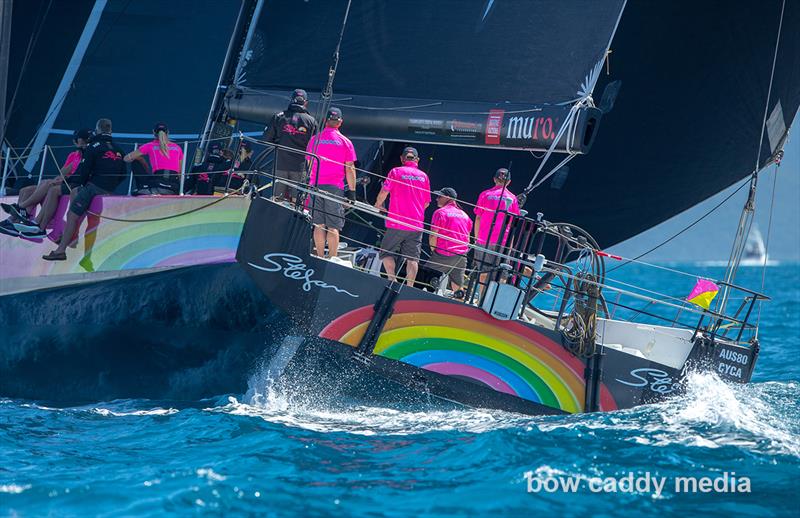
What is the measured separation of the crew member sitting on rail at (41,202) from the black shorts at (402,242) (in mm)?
2556

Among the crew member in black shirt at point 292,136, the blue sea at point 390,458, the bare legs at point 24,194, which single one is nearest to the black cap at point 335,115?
the crew member in black shirt at point 292,136

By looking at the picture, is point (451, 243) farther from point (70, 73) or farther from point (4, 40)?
point (70, 73)

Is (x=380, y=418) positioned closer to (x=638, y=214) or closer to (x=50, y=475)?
(x=50, y=475)

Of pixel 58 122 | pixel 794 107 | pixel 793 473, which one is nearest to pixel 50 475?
pixel 793 473

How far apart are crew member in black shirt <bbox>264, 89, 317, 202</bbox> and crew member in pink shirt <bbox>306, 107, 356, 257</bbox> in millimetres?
94

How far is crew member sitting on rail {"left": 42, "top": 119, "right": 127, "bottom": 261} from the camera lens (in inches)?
323

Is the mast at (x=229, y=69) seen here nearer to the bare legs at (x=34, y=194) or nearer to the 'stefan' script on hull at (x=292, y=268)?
the bare legs at (x=34, y=194)

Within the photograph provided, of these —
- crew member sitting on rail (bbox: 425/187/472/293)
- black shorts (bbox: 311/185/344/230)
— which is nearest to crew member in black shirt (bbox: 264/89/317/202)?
black shorts (bbox: 311/185/344/230)

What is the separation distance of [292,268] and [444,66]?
253 cm

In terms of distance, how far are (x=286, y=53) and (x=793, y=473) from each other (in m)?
5.73

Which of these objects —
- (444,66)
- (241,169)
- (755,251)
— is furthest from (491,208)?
(755,251)

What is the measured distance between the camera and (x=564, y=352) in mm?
7648

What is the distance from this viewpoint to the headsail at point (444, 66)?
27.5ft

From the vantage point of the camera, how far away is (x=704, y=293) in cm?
875
